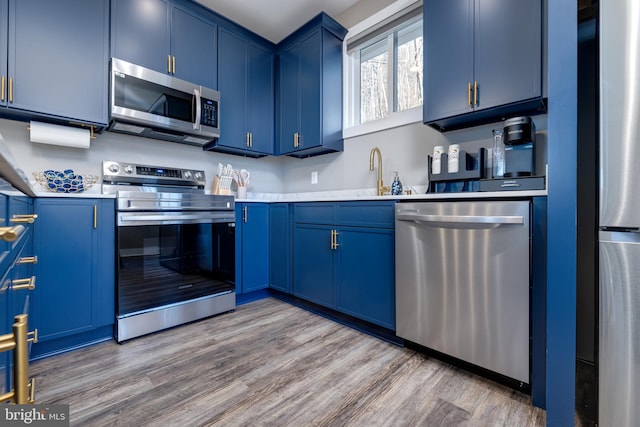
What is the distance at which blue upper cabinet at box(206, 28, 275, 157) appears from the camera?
2650 millimetres

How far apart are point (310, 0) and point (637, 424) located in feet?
10.7

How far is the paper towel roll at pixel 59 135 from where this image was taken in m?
1.88

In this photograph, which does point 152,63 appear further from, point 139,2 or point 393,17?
point 393,17

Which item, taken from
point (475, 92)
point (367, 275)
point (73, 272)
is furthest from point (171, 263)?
point (475, 92)

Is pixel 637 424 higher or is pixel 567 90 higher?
pixel 567 90

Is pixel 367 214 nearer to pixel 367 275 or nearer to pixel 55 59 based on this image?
pixel 367 275

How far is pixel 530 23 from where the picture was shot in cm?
150

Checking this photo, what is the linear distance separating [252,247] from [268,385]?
1.42m

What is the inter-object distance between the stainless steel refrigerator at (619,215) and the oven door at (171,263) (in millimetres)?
2279

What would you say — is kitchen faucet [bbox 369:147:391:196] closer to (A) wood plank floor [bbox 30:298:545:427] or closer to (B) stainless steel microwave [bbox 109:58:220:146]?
(A) wood plank floor [bbox 30:298:545:427]

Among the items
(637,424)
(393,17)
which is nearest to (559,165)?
(637,424)

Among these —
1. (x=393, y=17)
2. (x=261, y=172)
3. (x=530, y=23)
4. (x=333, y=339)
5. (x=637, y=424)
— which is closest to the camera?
(x=637, y=424)

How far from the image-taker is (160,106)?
2.19m

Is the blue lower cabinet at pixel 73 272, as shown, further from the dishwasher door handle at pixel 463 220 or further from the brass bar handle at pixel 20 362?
the dishwasher door handle at pixel 463 220
